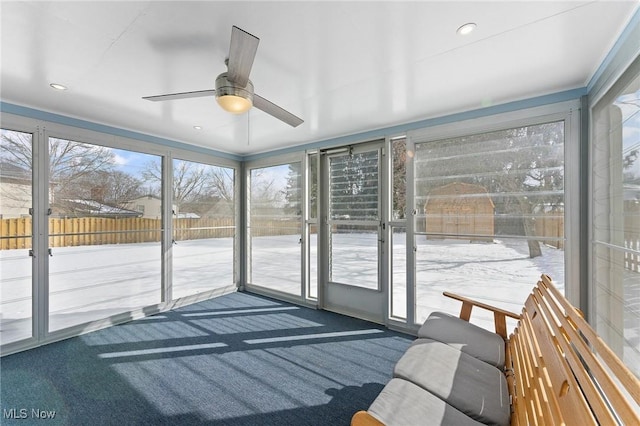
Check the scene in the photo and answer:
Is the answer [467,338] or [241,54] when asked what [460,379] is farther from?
[241,54]

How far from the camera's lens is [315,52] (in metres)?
1.82

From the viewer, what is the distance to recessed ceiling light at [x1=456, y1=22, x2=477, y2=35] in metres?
1.56

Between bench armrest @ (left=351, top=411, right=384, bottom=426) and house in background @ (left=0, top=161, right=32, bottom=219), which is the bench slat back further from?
house in background @ (left=0, top=161, right=32, bottom=219)

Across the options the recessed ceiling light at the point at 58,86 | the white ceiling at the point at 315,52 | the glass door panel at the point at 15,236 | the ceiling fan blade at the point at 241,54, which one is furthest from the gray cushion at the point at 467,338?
the glass door panel at the point at 15,236

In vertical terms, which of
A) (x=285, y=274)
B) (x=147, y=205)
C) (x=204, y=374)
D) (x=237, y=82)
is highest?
(x=237, y=82)

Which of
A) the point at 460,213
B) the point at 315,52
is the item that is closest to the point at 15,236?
the point at 315,52

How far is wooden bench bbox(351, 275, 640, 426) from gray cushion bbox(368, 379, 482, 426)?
0.05 m

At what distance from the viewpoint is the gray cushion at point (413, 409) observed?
1.20 m

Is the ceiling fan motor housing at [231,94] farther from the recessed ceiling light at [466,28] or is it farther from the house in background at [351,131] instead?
the recessed ceiling light at [466,28]

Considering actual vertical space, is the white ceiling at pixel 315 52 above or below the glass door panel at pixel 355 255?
above

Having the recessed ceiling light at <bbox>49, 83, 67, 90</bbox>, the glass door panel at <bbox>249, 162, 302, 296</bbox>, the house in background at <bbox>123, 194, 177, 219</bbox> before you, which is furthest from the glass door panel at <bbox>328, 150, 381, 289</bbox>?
the recessed ceiling light at <bbox>49, 83, 67, 90</bbox>

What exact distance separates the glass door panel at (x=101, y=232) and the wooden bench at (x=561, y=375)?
362cm

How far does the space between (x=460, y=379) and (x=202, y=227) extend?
405cm

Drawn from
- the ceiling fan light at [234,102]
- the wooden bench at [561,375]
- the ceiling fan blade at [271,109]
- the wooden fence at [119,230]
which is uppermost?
the ceiling fan blade at [271,109]
